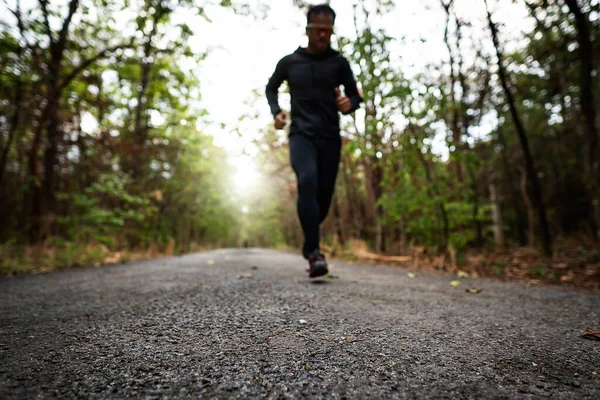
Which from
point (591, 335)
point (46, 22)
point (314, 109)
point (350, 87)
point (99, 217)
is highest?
point (46, 22)

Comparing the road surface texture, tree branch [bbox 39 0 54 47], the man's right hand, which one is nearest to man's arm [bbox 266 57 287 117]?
the man's right hand

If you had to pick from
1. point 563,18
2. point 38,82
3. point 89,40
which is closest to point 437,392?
point 38,82

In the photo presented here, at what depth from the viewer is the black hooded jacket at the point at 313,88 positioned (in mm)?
2545

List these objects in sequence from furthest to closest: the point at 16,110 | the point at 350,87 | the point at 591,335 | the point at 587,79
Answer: the point at 16,110 → the point at 587,79 → the point at 350,87 → the point at 591,335

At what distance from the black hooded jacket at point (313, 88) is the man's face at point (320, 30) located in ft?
0.37

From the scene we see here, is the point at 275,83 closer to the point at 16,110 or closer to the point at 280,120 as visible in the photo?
the point at 280,120

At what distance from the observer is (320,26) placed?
8.25ft

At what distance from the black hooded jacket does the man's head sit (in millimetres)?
114

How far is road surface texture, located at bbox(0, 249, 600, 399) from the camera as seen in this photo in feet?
2.28

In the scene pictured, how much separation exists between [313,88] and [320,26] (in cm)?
51

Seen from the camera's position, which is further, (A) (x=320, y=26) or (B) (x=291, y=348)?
(A) (x=320, y=26)

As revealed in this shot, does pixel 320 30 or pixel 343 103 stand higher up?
pixel 320 30

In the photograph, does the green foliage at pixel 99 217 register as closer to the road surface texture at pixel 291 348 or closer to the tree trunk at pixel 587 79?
the road surface texture at pixel 291 348

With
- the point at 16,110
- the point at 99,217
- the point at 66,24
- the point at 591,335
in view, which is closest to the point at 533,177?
the point at 591,335
